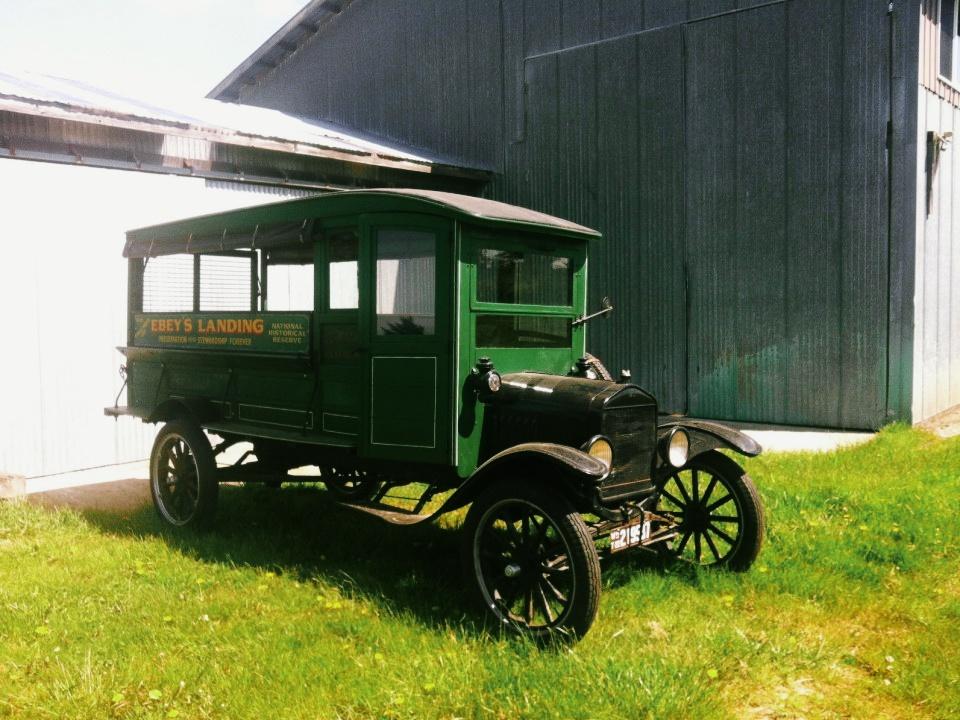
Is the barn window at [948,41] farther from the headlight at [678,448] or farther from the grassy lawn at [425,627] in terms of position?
the headlight at [678,448]

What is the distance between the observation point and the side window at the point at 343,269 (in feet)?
18.2

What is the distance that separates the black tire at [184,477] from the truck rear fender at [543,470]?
232 cm

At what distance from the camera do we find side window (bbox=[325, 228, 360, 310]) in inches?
219

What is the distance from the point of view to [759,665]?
13.7ft

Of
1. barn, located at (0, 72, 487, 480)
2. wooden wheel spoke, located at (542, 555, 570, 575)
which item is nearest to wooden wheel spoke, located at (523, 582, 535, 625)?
wooden wheel spoke, located at (542, 555, 570, 575)

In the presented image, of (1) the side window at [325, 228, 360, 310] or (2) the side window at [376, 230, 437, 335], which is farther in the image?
(1) the side window at [325, 228, 360, 310]

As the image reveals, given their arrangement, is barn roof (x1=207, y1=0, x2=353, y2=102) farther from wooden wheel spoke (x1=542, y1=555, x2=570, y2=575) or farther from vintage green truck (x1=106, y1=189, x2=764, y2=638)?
wooden wheel spoke (x1=542, y1=555, x2=570, y2=575)

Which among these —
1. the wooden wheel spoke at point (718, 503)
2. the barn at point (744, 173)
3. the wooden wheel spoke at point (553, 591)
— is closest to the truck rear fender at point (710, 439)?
the wooden wheel spoke at point (718, 503)

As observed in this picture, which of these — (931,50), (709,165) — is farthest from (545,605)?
(931,50)

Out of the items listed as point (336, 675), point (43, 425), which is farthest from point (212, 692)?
point (43, 425)

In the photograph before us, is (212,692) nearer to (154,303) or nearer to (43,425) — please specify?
(154,303)

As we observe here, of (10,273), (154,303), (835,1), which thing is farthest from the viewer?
(835,1)

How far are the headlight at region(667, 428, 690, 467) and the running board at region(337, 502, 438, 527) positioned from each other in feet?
4.49

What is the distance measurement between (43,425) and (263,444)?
3.37 m
